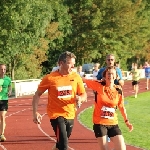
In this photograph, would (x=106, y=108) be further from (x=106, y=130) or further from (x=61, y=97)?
(x=61, y=97)

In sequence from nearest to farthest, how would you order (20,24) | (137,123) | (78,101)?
(78,101) → (137,123) → (20,24)

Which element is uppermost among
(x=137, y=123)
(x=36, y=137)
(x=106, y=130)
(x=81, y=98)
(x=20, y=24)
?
(x=20, y=24)

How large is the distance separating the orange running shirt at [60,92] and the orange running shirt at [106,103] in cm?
43

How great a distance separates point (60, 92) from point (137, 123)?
8452 mm

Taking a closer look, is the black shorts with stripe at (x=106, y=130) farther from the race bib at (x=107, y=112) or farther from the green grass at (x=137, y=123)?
the green grass at (x=137, y=123)

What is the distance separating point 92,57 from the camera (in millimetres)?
54562

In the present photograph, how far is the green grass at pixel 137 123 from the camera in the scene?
11758 millimetres

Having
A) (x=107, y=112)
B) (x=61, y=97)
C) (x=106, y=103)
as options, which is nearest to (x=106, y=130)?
(x=107, y=112)

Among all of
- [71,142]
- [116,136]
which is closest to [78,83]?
[116,136]

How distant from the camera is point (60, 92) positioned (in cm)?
743

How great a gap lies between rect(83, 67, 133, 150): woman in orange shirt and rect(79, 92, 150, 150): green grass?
3.43 metres

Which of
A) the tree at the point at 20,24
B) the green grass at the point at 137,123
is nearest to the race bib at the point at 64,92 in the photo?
the green grass at the point at 137,123

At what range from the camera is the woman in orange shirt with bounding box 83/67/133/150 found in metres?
7.48

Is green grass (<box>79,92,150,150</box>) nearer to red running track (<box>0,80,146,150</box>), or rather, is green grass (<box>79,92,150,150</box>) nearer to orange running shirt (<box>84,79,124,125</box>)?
red running track (<box>0,80,146,150</box>)
